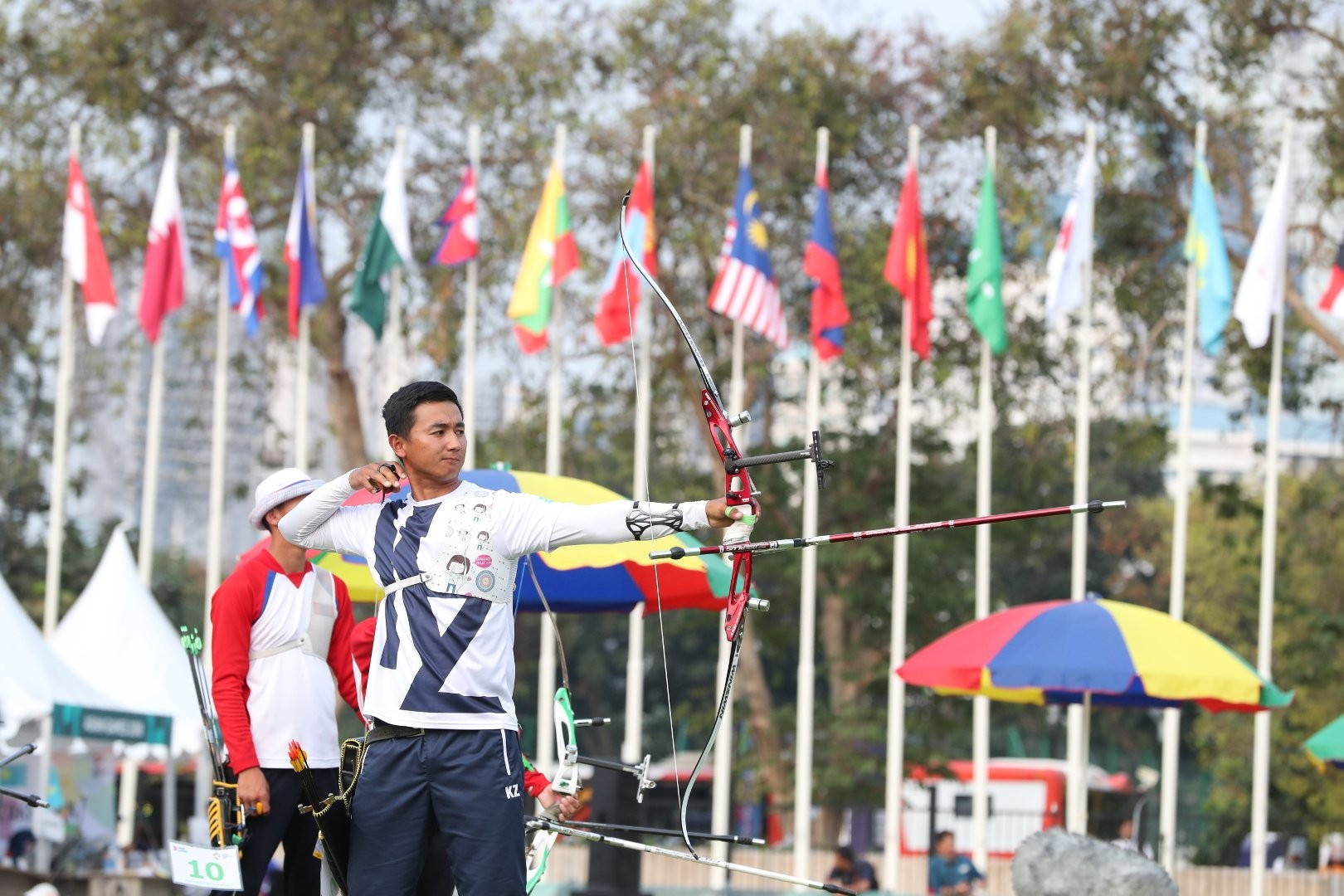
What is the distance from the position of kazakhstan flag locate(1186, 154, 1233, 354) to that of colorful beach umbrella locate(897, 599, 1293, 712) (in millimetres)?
5427

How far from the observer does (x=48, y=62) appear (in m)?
19.0

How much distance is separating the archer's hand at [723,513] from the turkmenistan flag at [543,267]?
37.4ft

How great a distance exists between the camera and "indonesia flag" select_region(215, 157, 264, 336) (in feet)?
51.0

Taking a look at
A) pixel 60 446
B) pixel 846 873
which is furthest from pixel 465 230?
pixel 846 873

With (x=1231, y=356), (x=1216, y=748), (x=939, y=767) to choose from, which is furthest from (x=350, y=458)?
(x=1216, y=748)

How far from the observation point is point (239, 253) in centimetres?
1557

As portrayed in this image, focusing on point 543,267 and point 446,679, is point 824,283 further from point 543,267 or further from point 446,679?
point 446,679

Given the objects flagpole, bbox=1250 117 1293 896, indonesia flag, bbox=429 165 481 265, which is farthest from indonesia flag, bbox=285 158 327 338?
flagpole, bbox=1250 117 1293 896

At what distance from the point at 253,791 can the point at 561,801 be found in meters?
0.93

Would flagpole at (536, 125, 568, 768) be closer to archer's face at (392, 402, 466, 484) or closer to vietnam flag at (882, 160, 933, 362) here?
vietnam flag at (882, 160, 933, 362)

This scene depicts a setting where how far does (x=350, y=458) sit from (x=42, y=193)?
408 centimetres

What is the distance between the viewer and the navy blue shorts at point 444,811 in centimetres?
428

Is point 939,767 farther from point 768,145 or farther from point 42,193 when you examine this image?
point 42,193

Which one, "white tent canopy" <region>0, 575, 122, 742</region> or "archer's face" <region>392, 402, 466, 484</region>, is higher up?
"archer's face" <region>392, 402, 466, 484</region>
